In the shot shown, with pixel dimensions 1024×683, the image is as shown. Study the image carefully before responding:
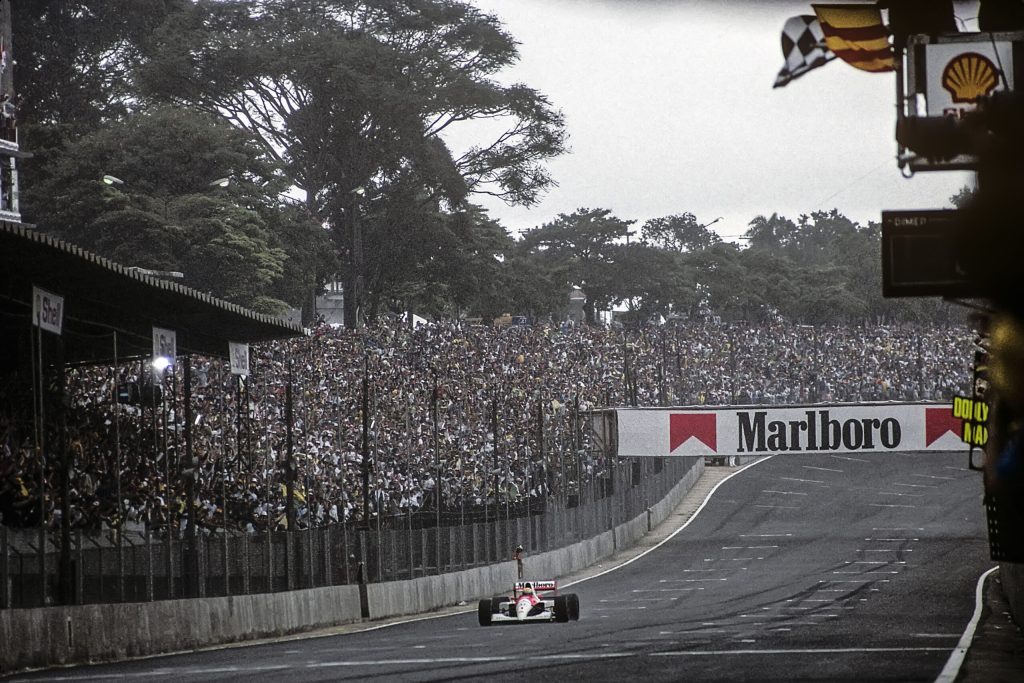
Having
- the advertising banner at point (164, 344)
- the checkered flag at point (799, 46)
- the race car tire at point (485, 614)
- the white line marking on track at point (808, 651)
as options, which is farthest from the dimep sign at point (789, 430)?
the checkered flag at point (799, 46)

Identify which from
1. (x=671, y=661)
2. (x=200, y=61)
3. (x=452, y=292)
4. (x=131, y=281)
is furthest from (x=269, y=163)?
(x=671, y=661)

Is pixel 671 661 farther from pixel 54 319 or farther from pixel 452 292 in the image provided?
pixel 452 292

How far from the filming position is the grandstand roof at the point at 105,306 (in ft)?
72.2

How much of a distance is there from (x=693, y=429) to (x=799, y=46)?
56.4 m

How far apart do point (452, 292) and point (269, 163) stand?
14.1 metres

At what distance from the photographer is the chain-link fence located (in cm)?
2078

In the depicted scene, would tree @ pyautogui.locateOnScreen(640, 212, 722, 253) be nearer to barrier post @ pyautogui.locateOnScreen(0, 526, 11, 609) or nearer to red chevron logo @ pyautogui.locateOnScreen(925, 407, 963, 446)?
red chevron logo @ pyautogui.locateOnScreen(925, 407, 963, 446)

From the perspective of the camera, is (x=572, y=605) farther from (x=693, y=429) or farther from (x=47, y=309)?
(x=693, y=429)

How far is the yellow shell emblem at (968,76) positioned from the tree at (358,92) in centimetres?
6607

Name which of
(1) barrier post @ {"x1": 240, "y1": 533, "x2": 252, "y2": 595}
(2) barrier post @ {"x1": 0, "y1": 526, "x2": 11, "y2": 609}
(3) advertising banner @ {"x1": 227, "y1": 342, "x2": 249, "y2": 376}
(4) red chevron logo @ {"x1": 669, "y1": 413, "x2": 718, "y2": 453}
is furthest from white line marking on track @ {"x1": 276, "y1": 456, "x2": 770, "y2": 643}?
(2) barrier post @ {"x1": 0, "y1": 526, "x2": 11, "y2": 609}

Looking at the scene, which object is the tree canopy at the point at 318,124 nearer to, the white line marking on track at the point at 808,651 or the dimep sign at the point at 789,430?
the dimep sign at the point at 789,430

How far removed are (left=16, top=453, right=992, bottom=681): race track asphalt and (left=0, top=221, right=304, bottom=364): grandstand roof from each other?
5875 millimetres

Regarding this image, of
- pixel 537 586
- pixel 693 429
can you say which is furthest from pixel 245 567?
pixel 693 429

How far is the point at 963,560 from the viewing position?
2122 inches
